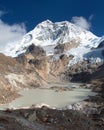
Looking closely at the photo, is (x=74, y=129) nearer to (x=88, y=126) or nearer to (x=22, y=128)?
(x=88, y=126)

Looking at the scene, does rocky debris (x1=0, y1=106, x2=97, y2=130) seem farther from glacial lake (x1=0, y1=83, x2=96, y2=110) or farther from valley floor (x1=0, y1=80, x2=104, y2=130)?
glacial lake (x1=0, y1=83, x2=96, y2=110)

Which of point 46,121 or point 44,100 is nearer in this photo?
point 46,121

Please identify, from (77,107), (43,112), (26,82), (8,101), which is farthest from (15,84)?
(43,112)

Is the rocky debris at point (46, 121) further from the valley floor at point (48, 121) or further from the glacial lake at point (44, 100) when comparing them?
the glacial lake at point (44, 100)

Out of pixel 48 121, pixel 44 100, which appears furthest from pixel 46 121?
pixel 44 100

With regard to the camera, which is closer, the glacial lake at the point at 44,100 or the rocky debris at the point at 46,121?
the rocky debris at the point at 46,121

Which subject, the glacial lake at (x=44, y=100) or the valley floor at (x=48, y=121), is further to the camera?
the glacial lake at (x=44, y=100)

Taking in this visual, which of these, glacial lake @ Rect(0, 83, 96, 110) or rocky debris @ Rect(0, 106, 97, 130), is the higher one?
glacial lake @ Rect(0, 83, 96, 110)

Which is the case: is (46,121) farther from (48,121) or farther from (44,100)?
(44,100)

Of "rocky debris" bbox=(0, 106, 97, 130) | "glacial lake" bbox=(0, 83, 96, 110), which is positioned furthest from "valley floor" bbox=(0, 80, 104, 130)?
"glacial lake" bbox=(0, 83, 96, 110)

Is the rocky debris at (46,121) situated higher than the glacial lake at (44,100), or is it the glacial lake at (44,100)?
the glacial lake at (44,100)

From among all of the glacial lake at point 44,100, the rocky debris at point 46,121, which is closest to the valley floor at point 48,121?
the rocky debris at point 46,121
